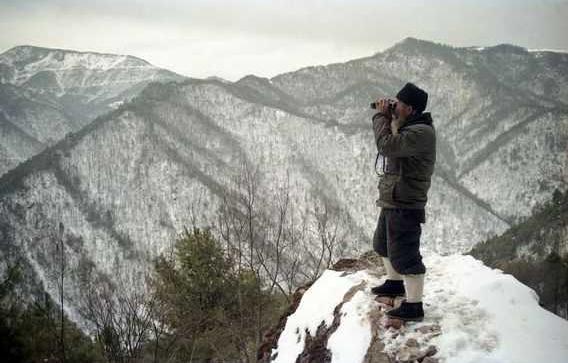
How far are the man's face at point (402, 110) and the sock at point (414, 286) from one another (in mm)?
1693

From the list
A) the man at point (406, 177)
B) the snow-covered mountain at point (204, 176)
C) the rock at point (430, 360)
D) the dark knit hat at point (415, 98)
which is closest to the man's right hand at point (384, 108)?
the man at point (406, 177)

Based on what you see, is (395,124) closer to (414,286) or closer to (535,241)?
(414,286)

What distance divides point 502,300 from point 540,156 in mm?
187247

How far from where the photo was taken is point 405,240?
16.4ft

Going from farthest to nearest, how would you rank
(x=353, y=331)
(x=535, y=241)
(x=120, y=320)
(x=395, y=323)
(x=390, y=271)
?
(x=535, y=241)
(x=120, y=320)
(x=390, y=271)
(x=353, y=331)
(x=395, y=323)

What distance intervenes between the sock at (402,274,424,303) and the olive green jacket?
2.47 feet

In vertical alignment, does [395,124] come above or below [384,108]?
below

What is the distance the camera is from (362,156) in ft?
529

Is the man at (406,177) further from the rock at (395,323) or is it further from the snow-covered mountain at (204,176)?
the snow-covered mountain at (204,176)

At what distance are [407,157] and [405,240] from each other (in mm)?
900

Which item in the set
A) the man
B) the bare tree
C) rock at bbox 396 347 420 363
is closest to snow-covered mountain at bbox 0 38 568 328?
the bare tree

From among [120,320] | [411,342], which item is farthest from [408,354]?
[120,320]

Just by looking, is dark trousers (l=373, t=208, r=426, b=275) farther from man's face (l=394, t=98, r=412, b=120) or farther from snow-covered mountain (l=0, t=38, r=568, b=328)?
snow-covered mountain (l=0, t=38, r=568, b=328)

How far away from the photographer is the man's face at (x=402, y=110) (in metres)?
4.83
